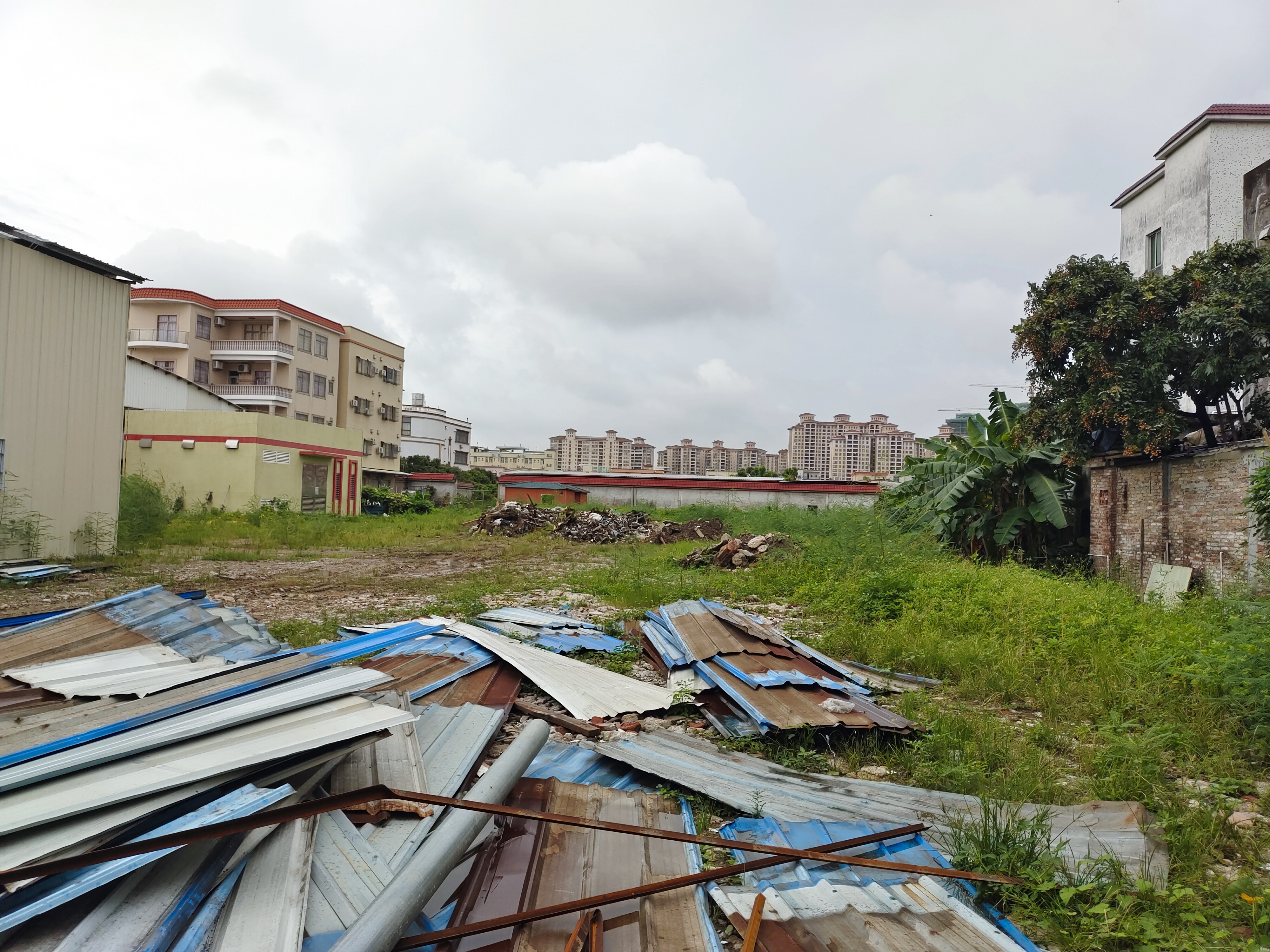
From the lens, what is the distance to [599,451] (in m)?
112

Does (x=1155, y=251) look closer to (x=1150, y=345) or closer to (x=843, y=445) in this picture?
(x=1150, y=345)

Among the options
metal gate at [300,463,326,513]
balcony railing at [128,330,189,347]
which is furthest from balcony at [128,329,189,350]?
metal gate at [300,463,326,513]

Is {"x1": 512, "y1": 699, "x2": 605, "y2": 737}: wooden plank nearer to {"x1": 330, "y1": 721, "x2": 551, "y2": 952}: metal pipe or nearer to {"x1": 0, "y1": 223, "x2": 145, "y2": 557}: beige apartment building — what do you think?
{"x1": 330, "y1": 721, "x2": 551, "y2": 952}: metal pipe

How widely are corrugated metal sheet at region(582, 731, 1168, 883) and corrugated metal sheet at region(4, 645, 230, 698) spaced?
251 cm

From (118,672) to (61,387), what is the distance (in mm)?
9989

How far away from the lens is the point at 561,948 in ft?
7.67

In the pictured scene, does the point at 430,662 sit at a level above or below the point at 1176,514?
below

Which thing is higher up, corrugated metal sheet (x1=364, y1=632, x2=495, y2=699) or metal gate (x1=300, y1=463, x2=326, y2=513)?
metal gate (x1=300, y1=463, x2=326, y2=513)

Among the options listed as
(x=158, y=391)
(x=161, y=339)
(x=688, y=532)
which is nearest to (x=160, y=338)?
(x=161, y=339)

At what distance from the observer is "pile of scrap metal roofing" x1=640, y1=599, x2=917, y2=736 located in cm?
459

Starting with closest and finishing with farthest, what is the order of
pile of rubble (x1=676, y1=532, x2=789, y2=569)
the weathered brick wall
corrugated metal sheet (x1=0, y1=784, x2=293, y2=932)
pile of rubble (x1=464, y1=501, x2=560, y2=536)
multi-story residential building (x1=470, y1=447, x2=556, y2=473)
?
corrugated metal sheet (x1=0, y1=784, x2=293, y2=932), the weathered brick wall, pile of rubble (x1=676, y1=532, x2=789, y2=569), pile of rubble (x1=464, y1=501, x2=560, y2=536), multi-story residential building (x1=470, y1=447, x2=556, y2=473)

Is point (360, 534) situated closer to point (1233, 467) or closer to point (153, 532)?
point (153, 532)

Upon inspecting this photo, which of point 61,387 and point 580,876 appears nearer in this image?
point 580,876

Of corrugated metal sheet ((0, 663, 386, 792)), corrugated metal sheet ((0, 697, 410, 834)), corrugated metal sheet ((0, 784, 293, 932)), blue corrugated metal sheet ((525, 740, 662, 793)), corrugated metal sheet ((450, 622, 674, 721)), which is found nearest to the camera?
corrugated metal sheet ((0, 784, 293, 932))
